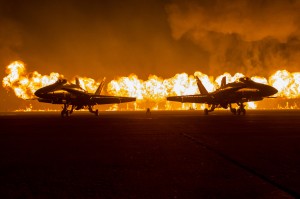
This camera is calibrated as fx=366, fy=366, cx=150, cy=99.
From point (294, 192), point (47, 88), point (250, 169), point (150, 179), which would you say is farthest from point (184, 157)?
point (47, 88)

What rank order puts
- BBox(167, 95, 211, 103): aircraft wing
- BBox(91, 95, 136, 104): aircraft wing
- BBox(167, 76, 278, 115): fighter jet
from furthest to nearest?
1. BBox(167, 95, 211, 103): aircraft wing
2. BBox(91, 95, 136, 104): aircraft wing
3. BBox(167, 76, 278, 115): fighter jet

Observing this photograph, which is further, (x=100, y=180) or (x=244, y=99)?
(x=244, y=99)

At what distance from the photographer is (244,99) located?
35.2 m

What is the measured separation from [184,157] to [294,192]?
3.35 meters

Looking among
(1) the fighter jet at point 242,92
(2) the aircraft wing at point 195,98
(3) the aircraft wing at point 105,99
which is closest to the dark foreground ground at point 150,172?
(1) the fighter jet at point 242,92

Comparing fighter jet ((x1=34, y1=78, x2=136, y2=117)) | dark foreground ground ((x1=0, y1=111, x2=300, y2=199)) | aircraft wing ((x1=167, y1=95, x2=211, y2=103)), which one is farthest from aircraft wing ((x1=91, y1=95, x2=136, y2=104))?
dark foreground ground ((x1=0, y1=111, x2=300, y2=199))

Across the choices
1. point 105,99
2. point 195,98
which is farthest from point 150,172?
point 195,98

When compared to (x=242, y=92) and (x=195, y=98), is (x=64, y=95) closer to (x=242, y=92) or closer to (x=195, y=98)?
(x=195, y=98)

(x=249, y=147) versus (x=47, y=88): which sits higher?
(x=47, y=88)

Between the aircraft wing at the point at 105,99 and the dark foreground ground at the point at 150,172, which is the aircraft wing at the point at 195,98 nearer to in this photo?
the aircraft wing at the point at 105,99

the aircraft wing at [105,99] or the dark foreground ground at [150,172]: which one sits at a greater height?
the aircraft wing at [105,99]

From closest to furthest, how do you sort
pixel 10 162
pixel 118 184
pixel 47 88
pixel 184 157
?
pixel 118 184
pixel 10 162
pixel 184 157
pixel 47 88

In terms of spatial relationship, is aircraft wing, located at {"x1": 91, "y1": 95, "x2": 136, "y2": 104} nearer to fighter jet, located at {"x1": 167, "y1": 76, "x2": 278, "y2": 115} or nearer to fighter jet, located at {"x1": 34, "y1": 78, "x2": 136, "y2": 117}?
→ fighter jet, located at {"x1": 34, "y1": 78, "x2": 136, "y2": 117}

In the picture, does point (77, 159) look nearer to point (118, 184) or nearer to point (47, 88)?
point (118, 184)
